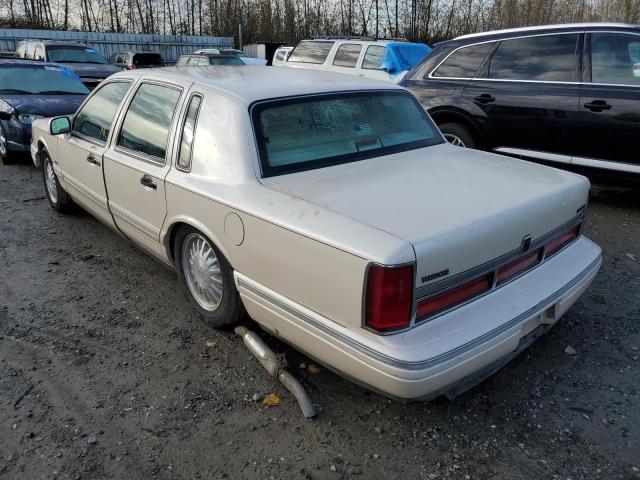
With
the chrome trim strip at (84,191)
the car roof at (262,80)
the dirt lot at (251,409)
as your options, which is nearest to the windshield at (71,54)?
the chrome trim strip at (84,191)

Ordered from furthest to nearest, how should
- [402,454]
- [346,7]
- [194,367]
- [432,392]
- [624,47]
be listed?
[346,7]
[624,47]
[194,367]
[402,454]
[432,392]

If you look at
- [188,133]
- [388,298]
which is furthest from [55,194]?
[388,298]

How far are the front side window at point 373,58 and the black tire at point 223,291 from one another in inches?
Answer: 375

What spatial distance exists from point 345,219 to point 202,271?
1.31m

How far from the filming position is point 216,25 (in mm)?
31828

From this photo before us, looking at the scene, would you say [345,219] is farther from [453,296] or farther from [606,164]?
[606,164]

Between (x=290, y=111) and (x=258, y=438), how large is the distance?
179cm

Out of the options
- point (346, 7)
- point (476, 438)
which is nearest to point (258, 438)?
point (476, 438)

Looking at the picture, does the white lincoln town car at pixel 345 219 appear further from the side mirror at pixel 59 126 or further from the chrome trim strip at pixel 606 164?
the chrome trim strip at pixel 606 164

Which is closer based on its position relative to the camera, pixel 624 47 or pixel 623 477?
pixel 623 477

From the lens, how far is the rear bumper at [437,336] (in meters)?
2.18

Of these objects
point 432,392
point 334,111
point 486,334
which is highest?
point 334,111

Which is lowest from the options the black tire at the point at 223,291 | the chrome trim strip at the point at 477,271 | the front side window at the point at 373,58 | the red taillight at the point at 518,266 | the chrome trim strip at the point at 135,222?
the black tire at the point at 223,291

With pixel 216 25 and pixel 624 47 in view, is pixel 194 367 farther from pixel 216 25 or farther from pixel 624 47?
→ pixel 216 25
